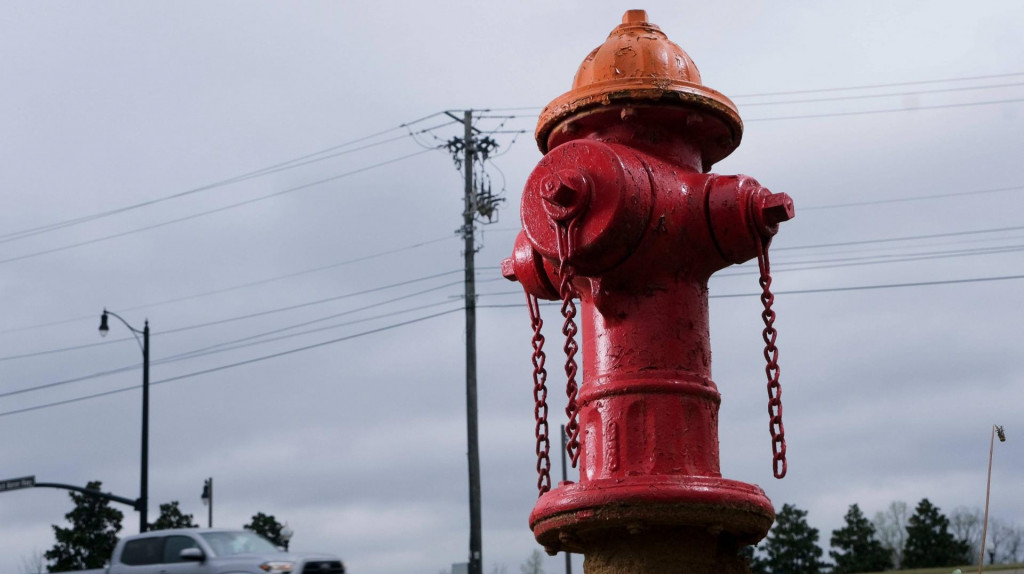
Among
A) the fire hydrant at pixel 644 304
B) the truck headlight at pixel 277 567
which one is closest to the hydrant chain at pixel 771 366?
the fire hydrant at pixel 644 304

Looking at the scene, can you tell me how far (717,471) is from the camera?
3.86 m

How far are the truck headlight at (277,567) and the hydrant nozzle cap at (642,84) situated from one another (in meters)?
9.93

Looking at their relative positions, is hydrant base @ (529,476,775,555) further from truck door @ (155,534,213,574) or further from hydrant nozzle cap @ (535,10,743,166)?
truck door @ (155,534,213,574)

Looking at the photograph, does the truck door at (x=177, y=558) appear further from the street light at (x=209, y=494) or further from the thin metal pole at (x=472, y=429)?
the street light at (x=209, y=494)

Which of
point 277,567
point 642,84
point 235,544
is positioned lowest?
point 277,567

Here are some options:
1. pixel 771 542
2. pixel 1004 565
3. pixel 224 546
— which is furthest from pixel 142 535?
pixel 771 542

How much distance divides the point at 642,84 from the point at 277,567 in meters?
10.3

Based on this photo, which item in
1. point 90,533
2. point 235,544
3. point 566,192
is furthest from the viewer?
point 90,533

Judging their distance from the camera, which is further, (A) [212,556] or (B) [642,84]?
(A) [212,556]

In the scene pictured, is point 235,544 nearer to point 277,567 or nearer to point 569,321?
point 277,567

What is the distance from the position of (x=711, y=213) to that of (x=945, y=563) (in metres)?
30.2

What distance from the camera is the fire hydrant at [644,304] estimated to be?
146 inches

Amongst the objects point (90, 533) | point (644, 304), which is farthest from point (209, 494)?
point (644, 304)

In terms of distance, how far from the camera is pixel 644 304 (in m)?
3.90
